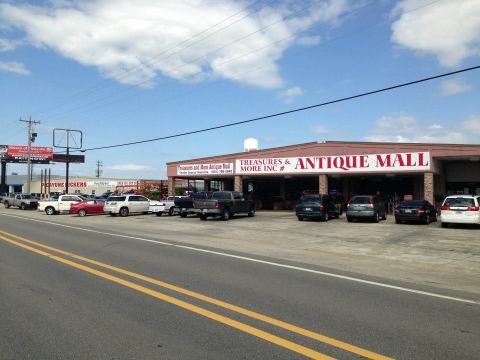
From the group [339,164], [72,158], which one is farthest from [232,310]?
[72,158]

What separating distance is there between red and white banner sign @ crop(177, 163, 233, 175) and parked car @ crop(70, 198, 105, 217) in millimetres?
8647

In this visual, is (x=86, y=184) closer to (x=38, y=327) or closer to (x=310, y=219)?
(x=310, y=219)

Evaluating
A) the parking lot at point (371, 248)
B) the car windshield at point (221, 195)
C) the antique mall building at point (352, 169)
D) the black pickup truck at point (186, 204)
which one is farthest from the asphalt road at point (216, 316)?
the antique mall building at point (352, 169)

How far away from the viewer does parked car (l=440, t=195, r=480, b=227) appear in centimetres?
2145

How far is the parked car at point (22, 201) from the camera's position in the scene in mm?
48844

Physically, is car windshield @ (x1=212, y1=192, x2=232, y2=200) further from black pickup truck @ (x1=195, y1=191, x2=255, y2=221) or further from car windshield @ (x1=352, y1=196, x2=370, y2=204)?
car windshield @ (x1=352, y1=196, x2=370, y2=204)

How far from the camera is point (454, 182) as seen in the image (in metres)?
36.3

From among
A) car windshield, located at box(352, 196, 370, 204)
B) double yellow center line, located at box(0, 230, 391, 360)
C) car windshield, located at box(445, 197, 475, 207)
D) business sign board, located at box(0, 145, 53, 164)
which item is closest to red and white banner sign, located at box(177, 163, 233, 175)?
car windshield, located at box(352, 196, 370, 204)

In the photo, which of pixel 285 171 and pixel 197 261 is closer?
pixel 197 261

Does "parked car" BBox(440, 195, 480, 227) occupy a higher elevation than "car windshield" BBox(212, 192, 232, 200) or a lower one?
lower

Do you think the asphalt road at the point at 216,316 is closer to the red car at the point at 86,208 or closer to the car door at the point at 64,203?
the red car at the point at 86,208

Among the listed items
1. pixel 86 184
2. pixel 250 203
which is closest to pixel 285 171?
pixel 250 203

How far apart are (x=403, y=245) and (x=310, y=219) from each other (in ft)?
39.5

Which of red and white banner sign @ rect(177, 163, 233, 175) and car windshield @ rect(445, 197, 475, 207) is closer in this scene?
car windshield @ rect(445, 197, 475, 207)
